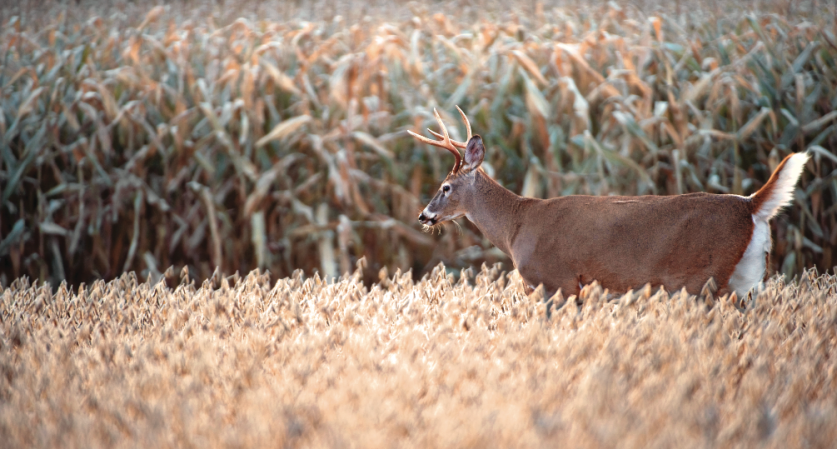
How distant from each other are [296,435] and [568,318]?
1433 millimetres

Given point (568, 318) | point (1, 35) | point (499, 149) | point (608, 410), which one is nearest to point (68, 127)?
point (1, 35)

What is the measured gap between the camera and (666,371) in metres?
2.33

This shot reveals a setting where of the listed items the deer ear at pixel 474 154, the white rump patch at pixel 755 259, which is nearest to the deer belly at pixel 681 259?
the white rump patch at pixel 755 259

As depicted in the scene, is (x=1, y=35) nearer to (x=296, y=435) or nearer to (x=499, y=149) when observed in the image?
(x=499, y=149)

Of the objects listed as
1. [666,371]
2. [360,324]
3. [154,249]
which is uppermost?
[666,371]

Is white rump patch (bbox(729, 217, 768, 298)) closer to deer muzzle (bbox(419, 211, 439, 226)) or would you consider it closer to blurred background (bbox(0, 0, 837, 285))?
blurred background (bbox(0, 0, 837, 285))

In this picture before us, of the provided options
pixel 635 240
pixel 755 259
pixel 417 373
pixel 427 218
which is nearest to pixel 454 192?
pixel 427 218

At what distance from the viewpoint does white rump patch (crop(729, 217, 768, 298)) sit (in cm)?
316

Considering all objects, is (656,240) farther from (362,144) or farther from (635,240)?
(362,144)

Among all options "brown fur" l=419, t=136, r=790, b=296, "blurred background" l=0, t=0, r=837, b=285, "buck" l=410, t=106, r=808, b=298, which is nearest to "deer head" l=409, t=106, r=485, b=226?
"brown fur" l=419, t=136, r=790, b=296

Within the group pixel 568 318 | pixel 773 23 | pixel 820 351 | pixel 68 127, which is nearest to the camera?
pixel 820 351

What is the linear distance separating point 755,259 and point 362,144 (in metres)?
2.32

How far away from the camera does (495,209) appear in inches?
148

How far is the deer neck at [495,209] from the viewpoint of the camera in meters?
3.72
